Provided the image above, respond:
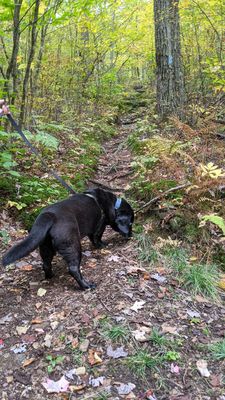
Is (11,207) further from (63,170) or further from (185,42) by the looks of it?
(185,42)

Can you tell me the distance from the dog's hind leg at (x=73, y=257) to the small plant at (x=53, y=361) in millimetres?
992

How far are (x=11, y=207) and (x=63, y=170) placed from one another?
2.09 m

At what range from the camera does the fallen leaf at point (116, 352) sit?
2.92m

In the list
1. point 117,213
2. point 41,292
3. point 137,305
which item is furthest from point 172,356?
point 117,213

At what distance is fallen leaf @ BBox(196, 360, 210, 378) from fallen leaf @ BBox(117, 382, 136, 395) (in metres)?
0.61

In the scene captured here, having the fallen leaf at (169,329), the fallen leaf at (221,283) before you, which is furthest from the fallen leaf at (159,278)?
the fallen leaf at (169,329)

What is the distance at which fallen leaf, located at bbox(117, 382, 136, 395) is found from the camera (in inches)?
102

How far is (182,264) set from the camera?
425cm

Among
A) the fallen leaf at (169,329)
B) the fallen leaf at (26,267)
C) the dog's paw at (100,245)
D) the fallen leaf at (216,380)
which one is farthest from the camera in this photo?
the dog's paw at (100,245)

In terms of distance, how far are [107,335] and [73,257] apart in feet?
3.16

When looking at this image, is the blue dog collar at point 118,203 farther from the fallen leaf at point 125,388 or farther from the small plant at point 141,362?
the fallen leaf at point 125,388

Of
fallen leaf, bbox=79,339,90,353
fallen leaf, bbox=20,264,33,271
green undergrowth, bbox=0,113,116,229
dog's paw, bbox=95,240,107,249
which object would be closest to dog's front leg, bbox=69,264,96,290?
fallen leaf, bbox=79,339,90,353

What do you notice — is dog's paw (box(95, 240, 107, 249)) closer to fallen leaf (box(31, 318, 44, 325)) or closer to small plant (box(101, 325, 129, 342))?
fallen leaf (box(31, 318, 44, 325))

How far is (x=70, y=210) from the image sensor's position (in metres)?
4.04
